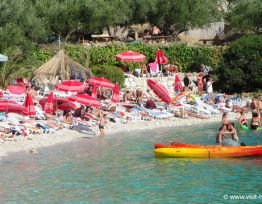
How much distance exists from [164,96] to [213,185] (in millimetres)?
→ 17762

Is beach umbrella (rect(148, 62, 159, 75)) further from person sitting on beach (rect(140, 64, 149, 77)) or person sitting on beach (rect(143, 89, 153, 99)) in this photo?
person sitting on beach (rect(143, 89, 153, 99))

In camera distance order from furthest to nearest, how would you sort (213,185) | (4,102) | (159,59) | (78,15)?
(78,15), (159,59), (4,102), (213,185)

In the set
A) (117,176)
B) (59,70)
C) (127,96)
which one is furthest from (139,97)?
(117,176)

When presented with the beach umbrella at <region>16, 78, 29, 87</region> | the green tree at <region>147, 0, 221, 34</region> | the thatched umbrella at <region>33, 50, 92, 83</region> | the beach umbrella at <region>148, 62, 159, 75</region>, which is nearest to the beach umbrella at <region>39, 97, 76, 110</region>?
the beach umbrella at <region>16, 78, 29, 87</region>

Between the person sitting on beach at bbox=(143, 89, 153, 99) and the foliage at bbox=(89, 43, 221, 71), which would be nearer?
the person sitting on beach at bbox=(143, 89, 153, 99)

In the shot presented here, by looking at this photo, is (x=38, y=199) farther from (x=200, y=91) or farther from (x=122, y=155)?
(x=200, y=91)

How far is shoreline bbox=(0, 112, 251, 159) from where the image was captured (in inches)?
1382

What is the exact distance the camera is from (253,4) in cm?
6850

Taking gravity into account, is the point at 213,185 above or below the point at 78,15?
below

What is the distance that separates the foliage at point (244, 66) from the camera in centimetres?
5350

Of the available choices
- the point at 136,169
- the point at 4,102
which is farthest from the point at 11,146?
the point at 136,169

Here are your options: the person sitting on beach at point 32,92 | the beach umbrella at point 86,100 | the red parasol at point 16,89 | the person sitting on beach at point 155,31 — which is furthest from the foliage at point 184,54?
the beach umbrella at point 86,100

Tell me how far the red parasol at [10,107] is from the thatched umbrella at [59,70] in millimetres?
10320

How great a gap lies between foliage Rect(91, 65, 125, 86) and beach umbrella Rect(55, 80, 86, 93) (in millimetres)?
5207
